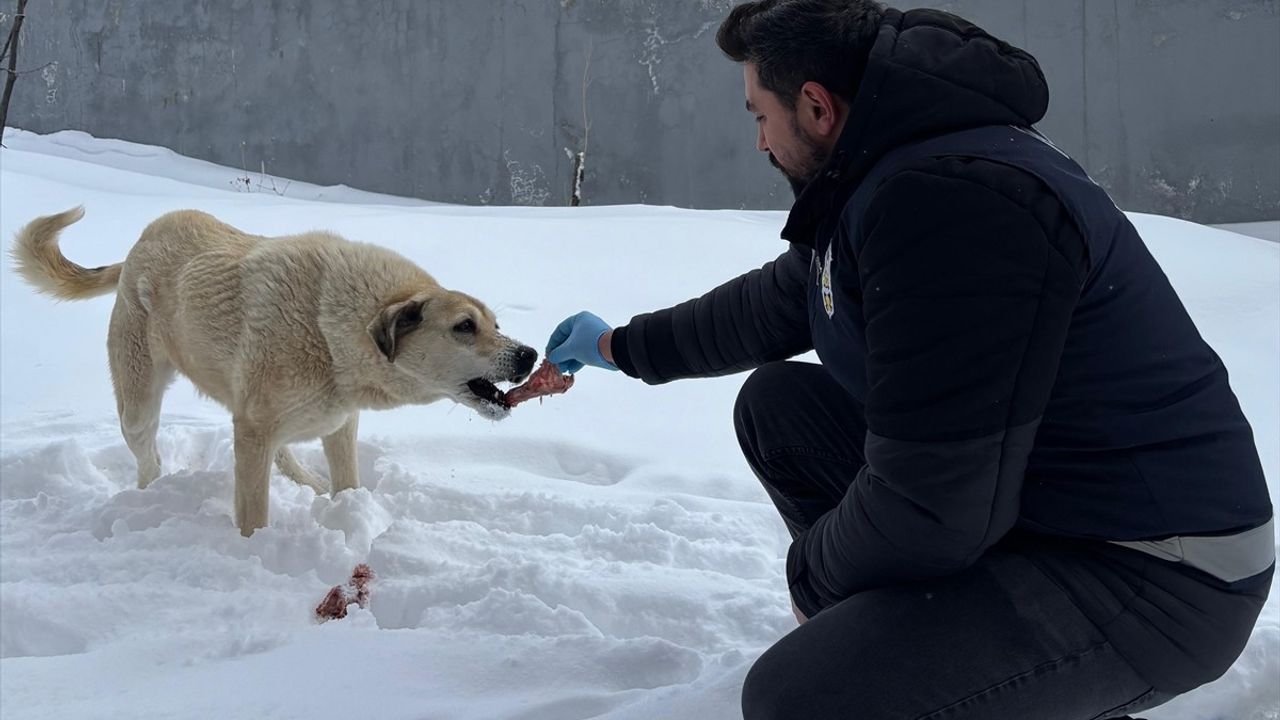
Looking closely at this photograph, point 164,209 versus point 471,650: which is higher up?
point 471,650

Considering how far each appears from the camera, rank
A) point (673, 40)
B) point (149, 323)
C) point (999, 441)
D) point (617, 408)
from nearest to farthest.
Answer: point (999, 441)
point (149, 323)
point (617, 408)
point (673, 40)

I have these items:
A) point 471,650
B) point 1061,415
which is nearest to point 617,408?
point 471,650

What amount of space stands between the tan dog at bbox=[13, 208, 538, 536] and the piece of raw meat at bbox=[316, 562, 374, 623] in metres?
0.69

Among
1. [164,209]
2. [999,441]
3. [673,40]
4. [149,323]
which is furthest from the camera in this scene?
[673,40]

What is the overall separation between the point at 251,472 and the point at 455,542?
2.43 feet

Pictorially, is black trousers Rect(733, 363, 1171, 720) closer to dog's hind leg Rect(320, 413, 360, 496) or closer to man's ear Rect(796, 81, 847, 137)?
man's ear Rect(796, 81, 847, 137)

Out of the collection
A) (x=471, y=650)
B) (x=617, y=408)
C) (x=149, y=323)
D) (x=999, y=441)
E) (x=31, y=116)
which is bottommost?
(x=31, y=116)

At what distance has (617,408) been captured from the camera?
176 inches

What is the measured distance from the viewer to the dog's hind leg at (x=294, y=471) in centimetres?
398

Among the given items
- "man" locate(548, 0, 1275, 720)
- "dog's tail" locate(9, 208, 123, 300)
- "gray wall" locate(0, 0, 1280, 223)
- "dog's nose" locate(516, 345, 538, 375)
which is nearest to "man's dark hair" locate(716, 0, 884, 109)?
"man" locate(548, 0, 1275, 720)

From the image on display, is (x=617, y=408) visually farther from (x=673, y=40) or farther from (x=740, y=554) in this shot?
(x=673, y=40)

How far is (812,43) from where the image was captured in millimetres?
1618

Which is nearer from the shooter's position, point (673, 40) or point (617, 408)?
point (617, 408)

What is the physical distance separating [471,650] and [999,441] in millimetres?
1383
